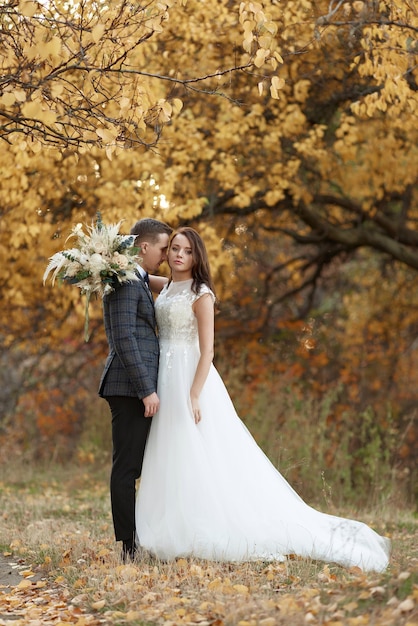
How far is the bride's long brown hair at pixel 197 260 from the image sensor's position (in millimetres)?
5070

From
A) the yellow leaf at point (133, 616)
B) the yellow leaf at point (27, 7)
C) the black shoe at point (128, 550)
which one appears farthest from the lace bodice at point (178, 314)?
the yellow leaf at point (27, 7)

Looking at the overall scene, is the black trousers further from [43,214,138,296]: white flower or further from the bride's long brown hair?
the bride's long brown hair

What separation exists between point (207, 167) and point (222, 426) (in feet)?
14.1

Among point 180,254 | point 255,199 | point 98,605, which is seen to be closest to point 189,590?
point 98,605

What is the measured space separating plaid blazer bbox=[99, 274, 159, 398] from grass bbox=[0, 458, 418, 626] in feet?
3.19

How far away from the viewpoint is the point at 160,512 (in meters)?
4.99

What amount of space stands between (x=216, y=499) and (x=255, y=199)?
16.1ft

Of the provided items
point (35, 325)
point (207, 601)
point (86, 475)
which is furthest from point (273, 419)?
point (207, 601)

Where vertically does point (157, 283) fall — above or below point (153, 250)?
below

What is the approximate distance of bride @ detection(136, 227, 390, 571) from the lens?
486cm

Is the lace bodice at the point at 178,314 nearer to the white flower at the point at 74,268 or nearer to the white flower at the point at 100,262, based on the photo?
the white flower at the point at 100,262

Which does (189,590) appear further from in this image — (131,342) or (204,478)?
(131,342)

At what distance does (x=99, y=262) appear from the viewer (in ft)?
15.6

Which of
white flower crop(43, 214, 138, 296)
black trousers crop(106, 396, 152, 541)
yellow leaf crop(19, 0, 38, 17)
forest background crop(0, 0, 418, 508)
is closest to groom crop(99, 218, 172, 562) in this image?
black trousers crop(106, 396, 152, 541)
